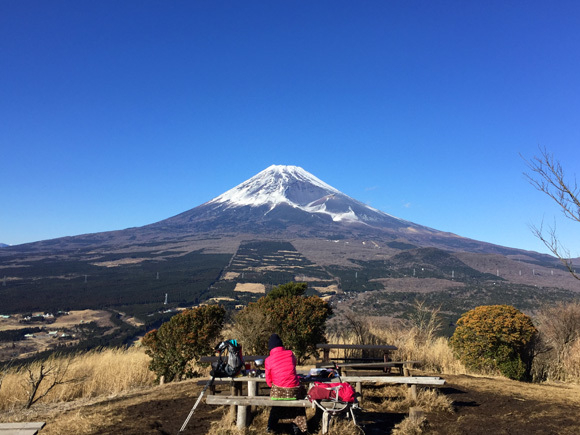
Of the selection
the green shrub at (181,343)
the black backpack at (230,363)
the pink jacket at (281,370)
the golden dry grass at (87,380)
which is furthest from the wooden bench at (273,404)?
the green shrub at (181,343)

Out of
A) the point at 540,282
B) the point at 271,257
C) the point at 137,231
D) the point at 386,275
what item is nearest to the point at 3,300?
the point at 271,257

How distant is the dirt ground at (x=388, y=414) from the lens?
5.45 meters

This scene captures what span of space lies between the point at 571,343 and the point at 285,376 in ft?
31.2

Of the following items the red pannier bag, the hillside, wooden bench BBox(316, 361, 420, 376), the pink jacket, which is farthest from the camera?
the hillside

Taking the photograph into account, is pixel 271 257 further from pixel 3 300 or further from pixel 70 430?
pixel 70 430

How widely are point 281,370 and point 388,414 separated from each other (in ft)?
7.23

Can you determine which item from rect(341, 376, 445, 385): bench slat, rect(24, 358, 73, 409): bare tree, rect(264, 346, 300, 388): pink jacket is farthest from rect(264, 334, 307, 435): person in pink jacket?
rect(24, 358, 73, 409): bare tree

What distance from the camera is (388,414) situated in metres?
6.25

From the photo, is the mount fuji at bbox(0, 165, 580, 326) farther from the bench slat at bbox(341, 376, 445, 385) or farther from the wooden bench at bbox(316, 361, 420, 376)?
the bench slat at bbox(341, 376, 445, 385)

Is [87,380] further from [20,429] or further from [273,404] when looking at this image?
[273,404]

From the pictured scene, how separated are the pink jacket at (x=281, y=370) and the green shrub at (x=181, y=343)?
4.72 m

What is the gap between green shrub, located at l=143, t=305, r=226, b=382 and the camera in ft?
31.5

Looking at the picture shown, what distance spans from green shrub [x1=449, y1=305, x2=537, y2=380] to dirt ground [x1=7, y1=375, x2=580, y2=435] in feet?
5.95

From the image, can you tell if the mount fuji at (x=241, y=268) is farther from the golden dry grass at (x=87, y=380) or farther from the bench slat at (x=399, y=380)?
the bench slat at (x=399, y=380)
